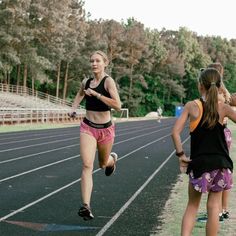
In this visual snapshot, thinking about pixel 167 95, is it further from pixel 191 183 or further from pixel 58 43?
pixel 191 183

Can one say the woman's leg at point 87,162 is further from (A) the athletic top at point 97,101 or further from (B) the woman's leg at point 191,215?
(B) the woman's leg at point 191,215

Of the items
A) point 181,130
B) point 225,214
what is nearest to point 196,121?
point 181,130

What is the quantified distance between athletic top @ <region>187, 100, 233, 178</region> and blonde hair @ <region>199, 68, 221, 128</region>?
0.05m

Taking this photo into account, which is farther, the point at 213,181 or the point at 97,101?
the point at 97,101

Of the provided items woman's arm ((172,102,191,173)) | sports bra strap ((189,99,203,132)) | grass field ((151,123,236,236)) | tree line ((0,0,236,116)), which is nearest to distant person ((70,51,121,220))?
grass field ((151,123,236,236))

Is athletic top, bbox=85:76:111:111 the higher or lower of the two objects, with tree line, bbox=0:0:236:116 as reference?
lower

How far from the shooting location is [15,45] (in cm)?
5284

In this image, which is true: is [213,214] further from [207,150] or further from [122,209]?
→ [122,209]

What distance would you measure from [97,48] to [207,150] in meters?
66.9

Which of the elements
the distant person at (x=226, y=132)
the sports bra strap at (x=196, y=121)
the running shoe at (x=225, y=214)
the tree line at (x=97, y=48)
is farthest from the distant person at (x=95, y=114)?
the tree line at (x=97, y=48)

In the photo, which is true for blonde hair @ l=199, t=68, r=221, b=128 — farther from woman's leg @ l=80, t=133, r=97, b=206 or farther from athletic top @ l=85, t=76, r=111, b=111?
woman's leg @ l=80, t=133, r=97, b=206

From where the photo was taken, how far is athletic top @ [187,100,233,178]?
5.04 m

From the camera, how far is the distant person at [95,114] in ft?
22.8

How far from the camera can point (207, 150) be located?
505cm
